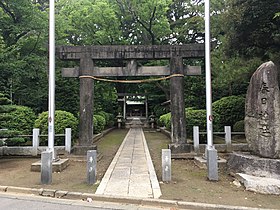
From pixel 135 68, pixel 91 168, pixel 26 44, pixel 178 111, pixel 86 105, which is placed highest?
pixel 26 44

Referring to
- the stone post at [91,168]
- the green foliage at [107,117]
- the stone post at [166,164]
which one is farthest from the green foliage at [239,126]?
the green foliage at [107,117]

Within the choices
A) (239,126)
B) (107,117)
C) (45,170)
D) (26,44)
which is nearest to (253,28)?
(239,126)

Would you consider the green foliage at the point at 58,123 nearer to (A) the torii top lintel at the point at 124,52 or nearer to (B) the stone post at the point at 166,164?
(A) the torii top lintel at the point at 124,52

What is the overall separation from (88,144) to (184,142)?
4177 millimetres

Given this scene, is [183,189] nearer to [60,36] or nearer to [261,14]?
[261,14]

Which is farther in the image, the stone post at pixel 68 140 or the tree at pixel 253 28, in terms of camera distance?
the stone post at pixel 68 140

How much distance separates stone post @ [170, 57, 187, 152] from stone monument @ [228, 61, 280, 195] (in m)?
3.31

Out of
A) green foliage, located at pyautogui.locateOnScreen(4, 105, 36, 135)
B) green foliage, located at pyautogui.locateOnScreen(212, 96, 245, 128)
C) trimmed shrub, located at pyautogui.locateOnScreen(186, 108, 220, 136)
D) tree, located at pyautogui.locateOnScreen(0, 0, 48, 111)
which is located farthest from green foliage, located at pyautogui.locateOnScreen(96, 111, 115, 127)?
trimmed shrub, located at pyautogui.locateOnScreen(186, 108, 220, 136)

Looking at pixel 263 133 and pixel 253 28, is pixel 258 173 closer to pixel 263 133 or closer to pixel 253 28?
pixel 263 133

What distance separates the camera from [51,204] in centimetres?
555

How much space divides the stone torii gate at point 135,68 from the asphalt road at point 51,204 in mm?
5133

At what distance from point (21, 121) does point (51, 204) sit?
27.0ft

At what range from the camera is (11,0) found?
15.8 m

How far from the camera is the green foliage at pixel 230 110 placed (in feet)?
50.3
